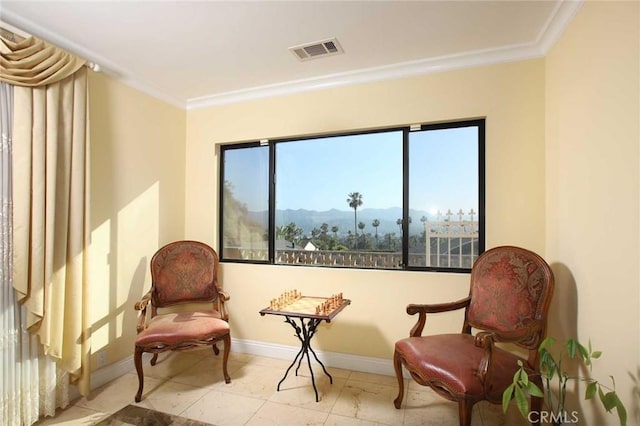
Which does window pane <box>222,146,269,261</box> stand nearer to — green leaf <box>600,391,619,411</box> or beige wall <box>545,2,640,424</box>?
beige wall <box>545,2,640,424</box>

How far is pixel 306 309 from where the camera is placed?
230cm

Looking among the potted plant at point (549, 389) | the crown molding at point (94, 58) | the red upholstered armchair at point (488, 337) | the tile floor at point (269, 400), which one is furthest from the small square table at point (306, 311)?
the crown molding at point (94, 58)

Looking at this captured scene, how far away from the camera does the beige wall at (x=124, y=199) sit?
97.7 inches

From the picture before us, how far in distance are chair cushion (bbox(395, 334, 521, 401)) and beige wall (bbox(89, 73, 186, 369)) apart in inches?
91.7

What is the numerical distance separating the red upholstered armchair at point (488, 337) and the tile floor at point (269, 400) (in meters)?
0.23

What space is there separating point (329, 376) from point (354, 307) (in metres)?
0.59

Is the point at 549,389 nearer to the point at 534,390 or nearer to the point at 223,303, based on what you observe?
the point at 534,390

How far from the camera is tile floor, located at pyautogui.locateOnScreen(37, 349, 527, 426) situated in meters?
2.04

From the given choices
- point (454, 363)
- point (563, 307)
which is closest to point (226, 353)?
point (454, 363)

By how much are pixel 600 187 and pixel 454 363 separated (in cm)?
118

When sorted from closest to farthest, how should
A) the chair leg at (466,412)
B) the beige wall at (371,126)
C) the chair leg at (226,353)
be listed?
the chair leg at (466,412) < the beige wall at (371,126) < the chair leg at (226,353)

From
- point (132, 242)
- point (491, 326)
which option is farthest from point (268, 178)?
point (491, 326)

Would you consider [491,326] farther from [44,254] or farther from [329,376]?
[44,254]

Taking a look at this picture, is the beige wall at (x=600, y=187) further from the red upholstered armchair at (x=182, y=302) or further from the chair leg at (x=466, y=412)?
the red upholstered armchair at (x=182, y=302)
